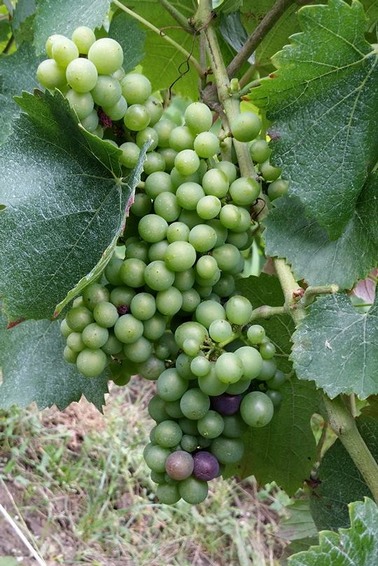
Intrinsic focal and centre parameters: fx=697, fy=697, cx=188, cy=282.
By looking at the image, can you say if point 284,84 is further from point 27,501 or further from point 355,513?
point 27,501

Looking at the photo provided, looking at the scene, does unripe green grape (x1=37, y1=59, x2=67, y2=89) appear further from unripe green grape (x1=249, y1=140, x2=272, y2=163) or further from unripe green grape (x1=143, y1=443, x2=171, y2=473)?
unripe green grape (x1=143, y1=443, x2=171, y2=473)

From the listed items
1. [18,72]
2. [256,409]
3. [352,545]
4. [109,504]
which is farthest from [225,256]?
[109,504]

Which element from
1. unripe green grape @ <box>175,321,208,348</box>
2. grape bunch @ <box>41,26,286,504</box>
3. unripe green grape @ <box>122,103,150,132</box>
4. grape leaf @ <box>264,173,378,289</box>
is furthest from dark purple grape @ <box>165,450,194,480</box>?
unripe green grape @ <box>122,103,150,132</box>

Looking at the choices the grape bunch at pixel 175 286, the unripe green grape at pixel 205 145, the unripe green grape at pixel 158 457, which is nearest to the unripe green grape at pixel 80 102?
the grape bunch at pixel 175 286

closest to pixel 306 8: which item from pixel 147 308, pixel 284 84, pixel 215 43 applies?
pixel 284 84

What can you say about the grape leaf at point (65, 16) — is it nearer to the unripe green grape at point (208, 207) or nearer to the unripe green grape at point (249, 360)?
the unripe green grape at point (208, 207)

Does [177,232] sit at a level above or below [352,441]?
above

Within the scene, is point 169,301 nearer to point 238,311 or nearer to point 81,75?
point 238,311
